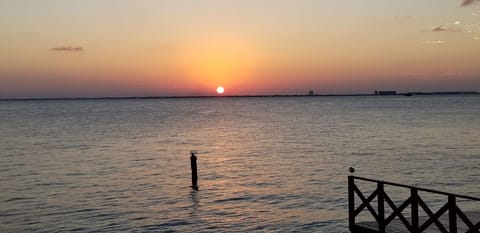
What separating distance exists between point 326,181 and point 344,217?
1152cm

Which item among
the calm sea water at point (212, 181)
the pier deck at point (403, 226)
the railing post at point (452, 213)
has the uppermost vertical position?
the railing post at point (452, 213)

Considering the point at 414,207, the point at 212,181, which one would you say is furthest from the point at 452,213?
the point at 212,181

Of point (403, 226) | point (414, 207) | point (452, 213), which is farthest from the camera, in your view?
point (403, 226)

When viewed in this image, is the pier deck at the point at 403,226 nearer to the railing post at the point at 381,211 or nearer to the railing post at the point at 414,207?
the railing post at the point at 381,211

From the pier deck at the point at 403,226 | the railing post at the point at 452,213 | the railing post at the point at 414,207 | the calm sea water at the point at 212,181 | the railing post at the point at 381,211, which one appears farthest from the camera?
the calm sea water at the point at 212,181

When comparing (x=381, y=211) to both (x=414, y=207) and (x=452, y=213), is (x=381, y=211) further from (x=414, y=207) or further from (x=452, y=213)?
(x=452, y=213)

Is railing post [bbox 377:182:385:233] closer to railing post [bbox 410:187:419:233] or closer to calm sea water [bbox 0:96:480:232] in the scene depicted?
railing post [bbox 410:187:419:233]

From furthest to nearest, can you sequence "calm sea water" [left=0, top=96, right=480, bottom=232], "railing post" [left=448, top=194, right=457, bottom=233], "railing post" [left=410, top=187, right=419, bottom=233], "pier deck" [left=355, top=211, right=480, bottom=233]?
"calm sea water" [left=0, top=96, right=480, bottom=232] < "pier deck" [left=355, top=211, right=480, bottom=233] < "railing post" [left=410, top=187, right=419, bottom=233] < "railing post" [left=448, top=194, right=457, bottom=233]

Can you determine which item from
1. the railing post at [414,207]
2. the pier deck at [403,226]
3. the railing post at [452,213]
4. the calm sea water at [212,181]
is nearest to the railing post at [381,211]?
the pier deck at [403,226]

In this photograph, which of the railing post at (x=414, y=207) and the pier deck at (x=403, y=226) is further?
the pier deck at (x=403, y=226)

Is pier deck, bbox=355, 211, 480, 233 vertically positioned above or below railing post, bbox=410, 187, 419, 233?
below

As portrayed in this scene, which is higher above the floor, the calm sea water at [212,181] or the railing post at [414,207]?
the railing post at [414,207]

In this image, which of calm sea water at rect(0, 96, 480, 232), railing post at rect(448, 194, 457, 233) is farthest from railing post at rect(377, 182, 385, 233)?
calm sea water at rect(0, 96, 480, 232)

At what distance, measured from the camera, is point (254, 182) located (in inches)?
1505
